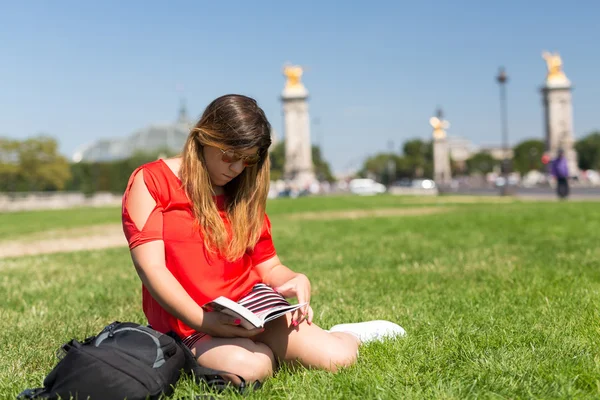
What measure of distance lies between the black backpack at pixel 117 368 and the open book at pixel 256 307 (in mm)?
277

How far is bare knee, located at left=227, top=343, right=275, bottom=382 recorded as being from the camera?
2.96 m

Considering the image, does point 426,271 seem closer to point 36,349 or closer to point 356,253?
point 356,253

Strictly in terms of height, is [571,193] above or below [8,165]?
below

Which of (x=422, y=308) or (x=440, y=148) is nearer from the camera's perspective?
(x=422, y=308)

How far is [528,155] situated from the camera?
128m

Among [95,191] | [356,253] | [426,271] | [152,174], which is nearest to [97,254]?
[356,253]

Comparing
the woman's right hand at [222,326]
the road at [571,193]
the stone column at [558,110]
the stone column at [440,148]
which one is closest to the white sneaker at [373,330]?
the woman's right hand at [222,326]

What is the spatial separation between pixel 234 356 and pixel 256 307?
0.76 feet

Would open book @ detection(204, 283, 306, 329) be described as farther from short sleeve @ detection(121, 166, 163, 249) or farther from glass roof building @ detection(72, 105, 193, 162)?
glass roof building @ detection(72, 105, 193, 162)

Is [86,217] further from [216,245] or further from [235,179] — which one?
[216,245]

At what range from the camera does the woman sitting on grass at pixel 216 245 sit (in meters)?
2.96

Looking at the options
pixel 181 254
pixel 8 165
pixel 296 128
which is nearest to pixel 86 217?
pixel 181 254

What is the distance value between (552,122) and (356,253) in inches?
2535

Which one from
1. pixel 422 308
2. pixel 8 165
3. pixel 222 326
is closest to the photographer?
pixel 222 326
